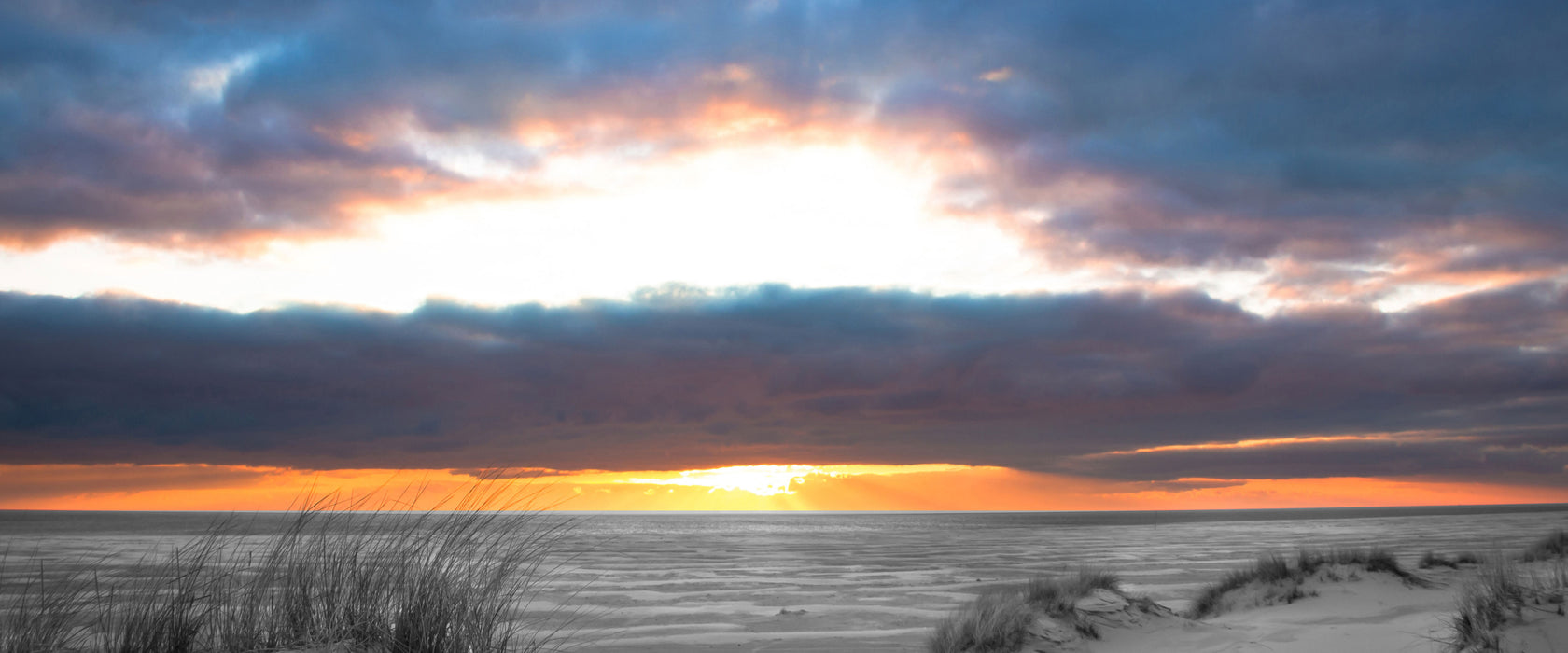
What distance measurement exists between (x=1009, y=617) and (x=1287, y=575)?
5.27m

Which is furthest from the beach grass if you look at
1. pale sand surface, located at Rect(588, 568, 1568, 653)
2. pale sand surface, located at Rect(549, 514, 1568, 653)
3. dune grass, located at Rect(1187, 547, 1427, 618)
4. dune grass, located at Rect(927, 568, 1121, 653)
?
dune grass, located at Rect(927, 568, 1121, 653)

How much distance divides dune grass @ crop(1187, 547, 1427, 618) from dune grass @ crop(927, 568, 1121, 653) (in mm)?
1742

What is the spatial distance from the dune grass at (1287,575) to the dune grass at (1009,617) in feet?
5.71

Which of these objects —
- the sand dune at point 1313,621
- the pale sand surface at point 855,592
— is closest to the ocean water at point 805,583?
the pale sand surface at point 855,592

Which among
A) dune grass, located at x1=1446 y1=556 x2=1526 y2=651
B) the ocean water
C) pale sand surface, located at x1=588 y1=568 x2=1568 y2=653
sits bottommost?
the ocean water

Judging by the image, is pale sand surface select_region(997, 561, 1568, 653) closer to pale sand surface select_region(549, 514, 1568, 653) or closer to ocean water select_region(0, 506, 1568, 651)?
pale sand surface select_region(549, 514, 1568, 653)

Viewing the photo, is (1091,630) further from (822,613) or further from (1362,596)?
(822,613)

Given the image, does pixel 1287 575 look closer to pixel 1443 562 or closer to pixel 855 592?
pixel 1443 562

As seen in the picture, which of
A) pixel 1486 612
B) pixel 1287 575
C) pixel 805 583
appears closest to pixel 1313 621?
pixel 1287 575

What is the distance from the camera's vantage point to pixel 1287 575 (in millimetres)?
11609

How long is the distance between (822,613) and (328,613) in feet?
31.2

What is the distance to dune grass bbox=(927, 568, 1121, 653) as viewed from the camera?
8.68 meters

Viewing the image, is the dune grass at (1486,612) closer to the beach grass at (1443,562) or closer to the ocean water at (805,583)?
the ocean water at (805,583)

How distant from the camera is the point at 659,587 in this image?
1839 cm
